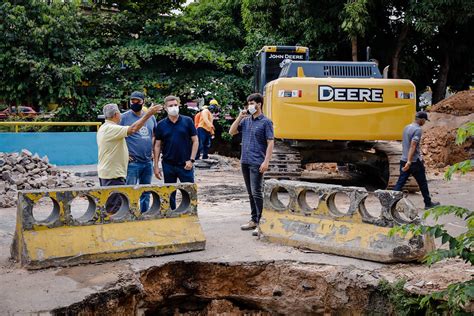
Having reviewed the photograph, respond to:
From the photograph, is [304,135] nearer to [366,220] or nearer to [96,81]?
[366,220]

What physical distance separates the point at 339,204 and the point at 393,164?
180cm

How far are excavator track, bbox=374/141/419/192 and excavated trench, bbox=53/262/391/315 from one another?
5.39 metres

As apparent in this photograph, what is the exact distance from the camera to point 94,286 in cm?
544

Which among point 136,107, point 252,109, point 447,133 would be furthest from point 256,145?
point 447,133

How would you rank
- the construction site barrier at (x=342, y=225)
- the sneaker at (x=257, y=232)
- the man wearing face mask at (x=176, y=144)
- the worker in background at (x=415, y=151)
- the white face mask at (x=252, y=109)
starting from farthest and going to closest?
the worker in background at (x=415, y=151)
the man wearing face mask at (x=176, y=144)
the white face mask at (x=252, y=109)
the sneaker at (x=257, y=232)
the construction site barrier at (x=342, y=225)

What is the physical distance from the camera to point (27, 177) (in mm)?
11469

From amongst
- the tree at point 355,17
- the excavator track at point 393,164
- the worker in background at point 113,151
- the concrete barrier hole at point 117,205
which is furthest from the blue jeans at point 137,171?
the tree at point 355,17

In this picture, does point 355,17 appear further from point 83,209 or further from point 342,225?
point 342,225

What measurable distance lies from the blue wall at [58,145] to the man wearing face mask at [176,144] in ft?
30.2

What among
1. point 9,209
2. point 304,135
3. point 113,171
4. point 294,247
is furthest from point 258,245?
point 9,209

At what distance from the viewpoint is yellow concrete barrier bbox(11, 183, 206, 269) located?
590 cm

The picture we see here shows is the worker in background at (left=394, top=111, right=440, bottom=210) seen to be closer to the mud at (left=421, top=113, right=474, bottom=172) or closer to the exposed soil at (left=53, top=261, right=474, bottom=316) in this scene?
the exposed soil at (left=53, top=261, right=474, bottom=316)

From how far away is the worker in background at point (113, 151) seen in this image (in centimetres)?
686

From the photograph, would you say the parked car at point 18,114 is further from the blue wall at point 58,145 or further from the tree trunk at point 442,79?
the tree trunk at point 442,79
